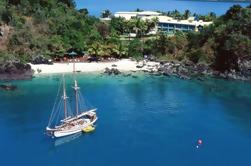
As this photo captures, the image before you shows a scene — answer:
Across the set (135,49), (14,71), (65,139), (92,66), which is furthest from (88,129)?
(135,49)

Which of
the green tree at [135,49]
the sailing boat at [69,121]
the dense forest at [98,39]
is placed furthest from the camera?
the green tree at [135,49]

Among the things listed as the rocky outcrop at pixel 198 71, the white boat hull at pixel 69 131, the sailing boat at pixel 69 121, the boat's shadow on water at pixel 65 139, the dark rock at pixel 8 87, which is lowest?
the boat's shadow on water at pixel 65 139

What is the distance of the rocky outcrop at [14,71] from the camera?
7812cm

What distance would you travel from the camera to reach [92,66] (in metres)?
87.2

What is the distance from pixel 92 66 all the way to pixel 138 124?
30065mm

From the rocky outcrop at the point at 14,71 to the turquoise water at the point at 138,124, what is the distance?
220cm

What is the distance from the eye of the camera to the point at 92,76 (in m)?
82.8

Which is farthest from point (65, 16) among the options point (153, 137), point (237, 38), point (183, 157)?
point (183, 157)

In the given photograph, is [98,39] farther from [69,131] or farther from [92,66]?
[69,131]

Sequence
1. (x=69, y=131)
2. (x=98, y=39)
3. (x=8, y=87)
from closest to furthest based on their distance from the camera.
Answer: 1. (x=69, y=131)
2. (x=8, y=87)
3. (x=98, y=39)

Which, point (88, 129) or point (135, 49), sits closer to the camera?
point (88, 129)

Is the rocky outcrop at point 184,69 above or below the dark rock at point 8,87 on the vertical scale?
above

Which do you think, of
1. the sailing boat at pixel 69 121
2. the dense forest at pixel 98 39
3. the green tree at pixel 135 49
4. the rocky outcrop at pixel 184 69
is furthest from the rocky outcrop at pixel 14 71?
the rocky outcrop at pixel 184 69

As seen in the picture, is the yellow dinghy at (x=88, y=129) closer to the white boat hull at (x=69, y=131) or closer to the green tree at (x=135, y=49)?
the white boat hull at (x=69, y=131)
